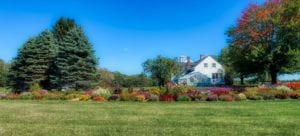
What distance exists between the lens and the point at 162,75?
5997 cm

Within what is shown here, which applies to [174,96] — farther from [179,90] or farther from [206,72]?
[206,72]

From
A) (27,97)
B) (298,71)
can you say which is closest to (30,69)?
(27,97)

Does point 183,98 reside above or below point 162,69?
below

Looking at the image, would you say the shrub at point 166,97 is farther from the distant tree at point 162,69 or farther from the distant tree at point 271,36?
the distant tree at point 162,69

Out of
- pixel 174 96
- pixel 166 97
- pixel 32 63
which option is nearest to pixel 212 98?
pixel 174 96

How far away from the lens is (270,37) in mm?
34656

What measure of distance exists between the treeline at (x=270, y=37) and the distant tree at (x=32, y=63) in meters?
17.7

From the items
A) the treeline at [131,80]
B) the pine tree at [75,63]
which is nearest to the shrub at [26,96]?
the pine tree at [75,63]

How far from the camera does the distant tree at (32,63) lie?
32.0 m

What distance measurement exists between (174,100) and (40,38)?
1796 centimetres

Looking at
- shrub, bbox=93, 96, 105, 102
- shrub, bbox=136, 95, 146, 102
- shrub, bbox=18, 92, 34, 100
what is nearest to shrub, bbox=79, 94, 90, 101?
shrub, bbox=93, 96, 105, 102

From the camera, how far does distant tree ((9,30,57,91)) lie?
3198 centimetres

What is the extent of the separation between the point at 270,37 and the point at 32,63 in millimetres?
21536

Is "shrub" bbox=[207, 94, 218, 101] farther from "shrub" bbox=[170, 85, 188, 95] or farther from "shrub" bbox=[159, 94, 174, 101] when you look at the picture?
"shrub" bbox=[159, 94, 174, 101]
